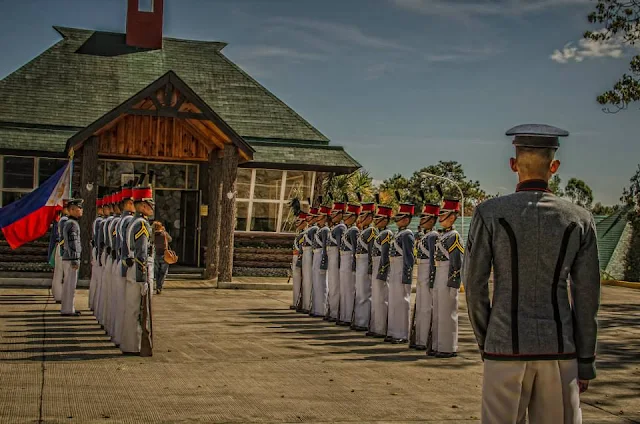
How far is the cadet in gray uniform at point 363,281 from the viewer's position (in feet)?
51.0

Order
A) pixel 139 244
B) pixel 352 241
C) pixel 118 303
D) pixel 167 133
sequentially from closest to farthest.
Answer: pixel 139 244 → pixel 118 303 → pixel 352 241 → pixel 167 133

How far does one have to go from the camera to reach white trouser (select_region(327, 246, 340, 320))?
16812 millimetres

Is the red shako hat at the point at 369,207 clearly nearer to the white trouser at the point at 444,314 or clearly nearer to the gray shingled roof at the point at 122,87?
the white trouser at the point at 444,314

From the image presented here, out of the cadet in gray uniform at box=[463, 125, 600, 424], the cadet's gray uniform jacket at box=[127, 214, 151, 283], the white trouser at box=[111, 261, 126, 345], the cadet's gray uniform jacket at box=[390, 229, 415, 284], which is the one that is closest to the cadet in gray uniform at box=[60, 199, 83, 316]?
the white trouser at box=[111, 261, 126, 345]

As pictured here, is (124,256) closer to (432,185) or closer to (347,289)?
(347,289)

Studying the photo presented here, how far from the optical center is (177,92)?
22.4 m

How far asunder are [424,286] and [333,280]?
4.10 meters

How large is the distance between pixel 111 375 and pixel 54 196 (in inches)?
387

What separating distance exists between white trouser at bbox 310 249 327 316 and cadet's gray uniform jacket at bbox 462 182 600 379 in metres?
12.6

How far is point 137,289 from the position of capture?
12.0m

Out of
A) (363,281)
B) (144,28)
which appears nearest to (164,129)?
(144,28)

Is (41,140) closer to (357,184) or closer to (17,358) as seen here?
(17,358)

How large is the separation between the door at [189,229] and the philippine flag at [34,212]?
755 centimetres

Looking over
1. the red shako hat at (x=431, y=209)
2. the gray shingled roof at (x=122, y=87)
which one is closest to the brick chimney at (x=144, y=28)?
the gray shingled roof at (x=122, y=87)
